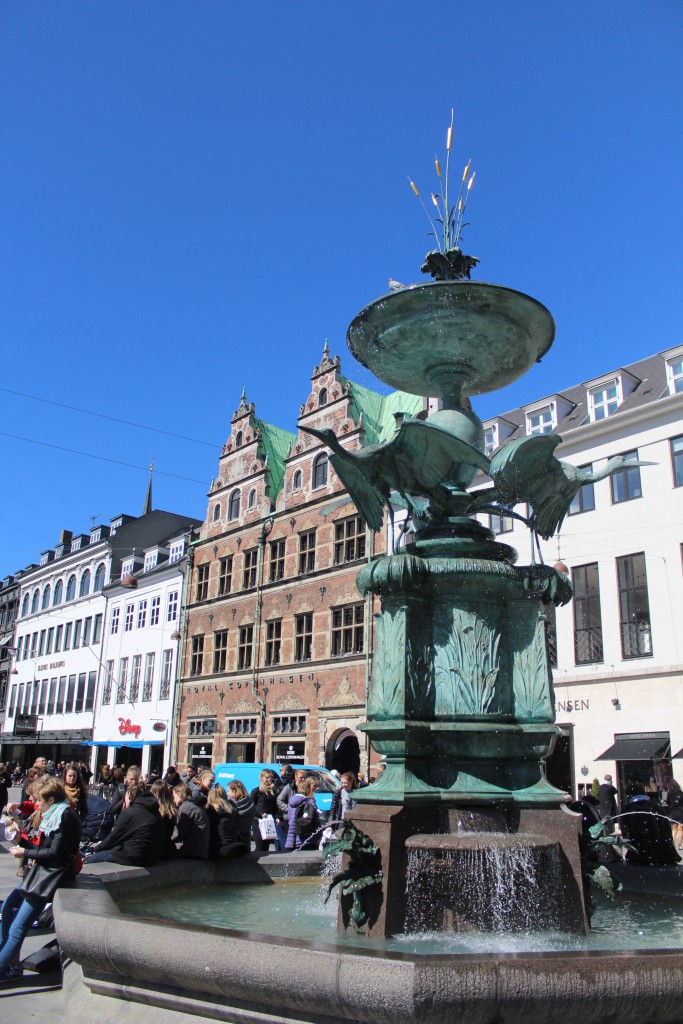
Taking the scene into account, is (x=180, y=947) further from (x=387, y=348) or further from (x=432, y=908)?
(x=387, y=348)

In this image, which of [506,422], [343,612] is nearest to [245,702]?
[343,612]

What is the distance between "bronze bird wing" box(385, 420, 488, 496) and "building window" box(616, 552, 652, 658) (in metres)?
18.3

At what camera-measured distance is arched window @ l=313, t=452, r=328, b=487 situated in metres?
33.3

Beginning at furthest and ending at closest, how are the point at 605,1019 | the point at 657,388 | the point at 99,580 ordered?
the point at 99,580 → the point at 657,388 → the point at 605,1019

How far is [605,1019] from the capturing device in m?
3.53

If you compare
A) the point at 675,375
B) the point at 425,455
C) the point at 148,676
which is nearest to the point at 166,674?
the point at 148,676

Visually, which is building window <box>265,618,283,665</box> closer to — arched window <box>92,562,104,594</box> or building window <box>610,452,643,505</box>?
building window <box>610,452,643,505</box>

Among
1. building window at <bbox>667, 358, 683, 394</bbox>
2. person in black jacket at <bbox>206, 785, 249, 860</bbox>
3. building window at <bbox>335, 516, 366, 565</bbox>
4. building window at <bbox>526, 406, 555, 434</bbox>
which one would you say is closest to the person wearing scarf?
person in black jacket at <bbox>206, 785, 249, 860</bbox>

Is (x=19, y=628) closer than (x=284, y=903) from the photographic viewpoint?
No

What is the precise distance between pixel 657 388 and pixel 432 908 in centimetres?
2338

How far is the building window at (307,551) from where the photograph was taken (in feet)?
109

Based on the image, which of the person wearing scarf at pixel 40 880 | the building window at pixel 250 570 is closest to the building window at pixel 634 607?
the building window at pixel 250 570

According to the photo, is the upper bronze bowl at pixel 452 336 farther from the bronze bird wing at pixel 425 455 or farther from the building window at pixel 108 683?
the building window at pixel 108 683

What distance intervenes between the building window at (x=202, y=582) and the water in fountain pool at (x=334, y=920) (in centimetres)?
3191
